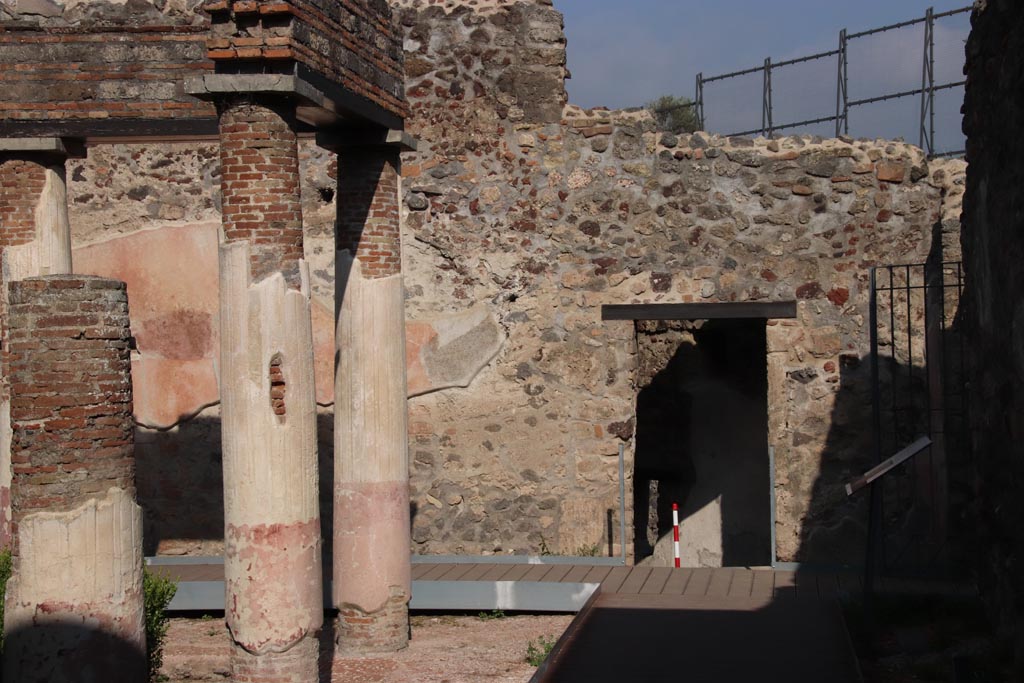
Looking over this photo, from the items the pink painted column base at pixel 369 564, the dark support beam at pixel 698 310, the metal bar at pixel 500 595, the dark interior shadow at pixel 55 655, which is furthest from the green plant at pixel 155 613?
the dark support beam at pixel 698 310

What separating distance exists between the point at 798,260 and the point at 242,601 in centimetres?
563

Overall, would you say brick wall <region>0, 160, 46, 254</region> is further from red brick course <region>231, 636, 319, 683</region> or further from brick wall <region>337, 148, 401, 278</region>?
red brick course <region>231, 636, 319, 683</region>

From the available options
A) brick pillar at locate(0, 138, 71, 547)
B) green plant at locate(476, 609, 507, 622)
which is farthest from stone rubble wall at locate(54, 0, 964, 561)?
brick pillar at locate(0, 138, 71, 547)

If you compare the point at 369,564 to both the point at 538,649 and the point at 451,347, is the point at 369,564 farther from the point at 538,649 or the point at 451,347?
the point at 451,347

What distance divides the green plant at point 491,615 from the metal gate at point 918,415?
2868 millimetres

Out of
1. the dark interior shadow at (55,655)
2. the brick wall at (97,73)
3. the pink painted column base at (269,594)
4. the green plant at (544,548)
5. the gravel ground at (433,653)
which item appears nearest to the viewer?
the dark interior shadow at (55,655)

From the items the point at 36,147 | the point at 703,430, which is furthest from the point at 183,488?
the point at 703,430

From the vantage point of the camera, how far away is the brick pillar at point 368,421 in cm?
835

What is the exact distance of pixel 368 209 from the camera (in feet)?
27.6

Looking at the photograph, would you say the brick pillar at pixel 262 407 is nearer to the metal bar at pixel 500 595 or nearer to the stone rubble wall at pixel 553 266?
the metal bar at pixel 500 595

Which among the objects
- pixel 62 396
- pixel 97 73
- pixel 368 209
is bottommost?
pixel 62 396

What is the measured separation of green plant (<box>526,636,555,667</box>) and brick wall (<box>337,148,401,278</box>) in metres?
2.60

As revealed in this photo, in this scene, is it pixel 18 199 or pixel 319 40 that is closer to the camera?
pixel 319 40

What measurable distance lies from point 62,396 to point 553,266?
5620 millimetres
